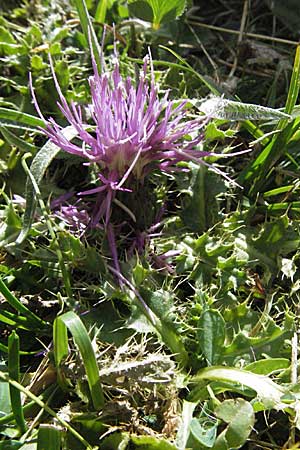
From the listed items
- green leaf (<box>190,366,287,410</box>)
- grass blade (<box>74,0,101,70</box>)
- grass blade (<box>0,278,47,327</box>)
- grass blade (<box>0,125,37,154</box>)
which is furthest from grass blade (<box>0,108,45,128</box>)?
green leaf (<box>190,366,287,410</box>)

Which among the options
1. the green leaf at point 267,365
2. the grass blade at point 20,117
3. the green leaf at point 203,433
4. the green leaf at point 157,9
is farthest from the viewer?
the green leaf at point 157,9

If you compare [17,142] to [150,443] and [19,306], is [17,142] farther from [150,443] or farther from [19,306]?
[150,443]

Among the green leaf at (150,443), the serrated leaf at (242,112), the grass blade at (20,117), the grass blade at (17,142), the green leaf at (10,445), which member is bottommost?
the green leaf at (150,443)

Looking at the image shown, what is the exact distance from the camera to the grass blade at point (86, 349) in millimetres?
1362

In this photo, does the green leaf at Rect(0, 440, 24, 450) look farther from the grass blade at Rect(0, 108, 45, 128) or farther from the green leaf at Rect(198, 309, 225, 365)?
the grass blade at Rect(0, 108, 45, 128)

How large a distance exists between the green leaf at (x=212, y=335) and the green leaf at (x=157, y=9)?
100 centimetres

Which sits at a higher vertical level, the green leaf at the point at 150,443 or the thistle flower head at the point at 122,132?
the thistle flower head at the point at 122,132

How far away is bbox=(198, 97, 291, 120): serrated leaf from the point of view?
1613 mm

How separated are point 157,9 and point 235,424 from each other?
1275mm

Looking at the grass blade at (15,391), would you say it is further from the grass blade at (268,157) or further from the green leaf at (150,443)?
the grass blade at (268,157)

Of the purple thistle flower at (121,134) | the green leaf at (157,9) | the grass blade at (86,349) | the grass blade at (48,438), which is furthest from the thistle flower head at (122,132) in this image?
the grass blade at (48,438)

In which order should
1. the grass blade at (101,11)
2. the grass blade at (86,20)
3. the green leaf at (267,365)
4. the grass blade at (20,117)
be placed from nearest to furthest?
the green leaf at (267,365), the grass blade at (20,117), the grass blade at (86,20), the grass blade at (101,11)

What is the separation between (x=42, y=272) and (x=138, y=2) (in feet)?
2.91

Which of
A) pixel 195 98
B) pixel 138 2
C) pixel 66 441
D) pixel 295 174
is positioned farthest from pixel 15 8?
pixel 66 441
